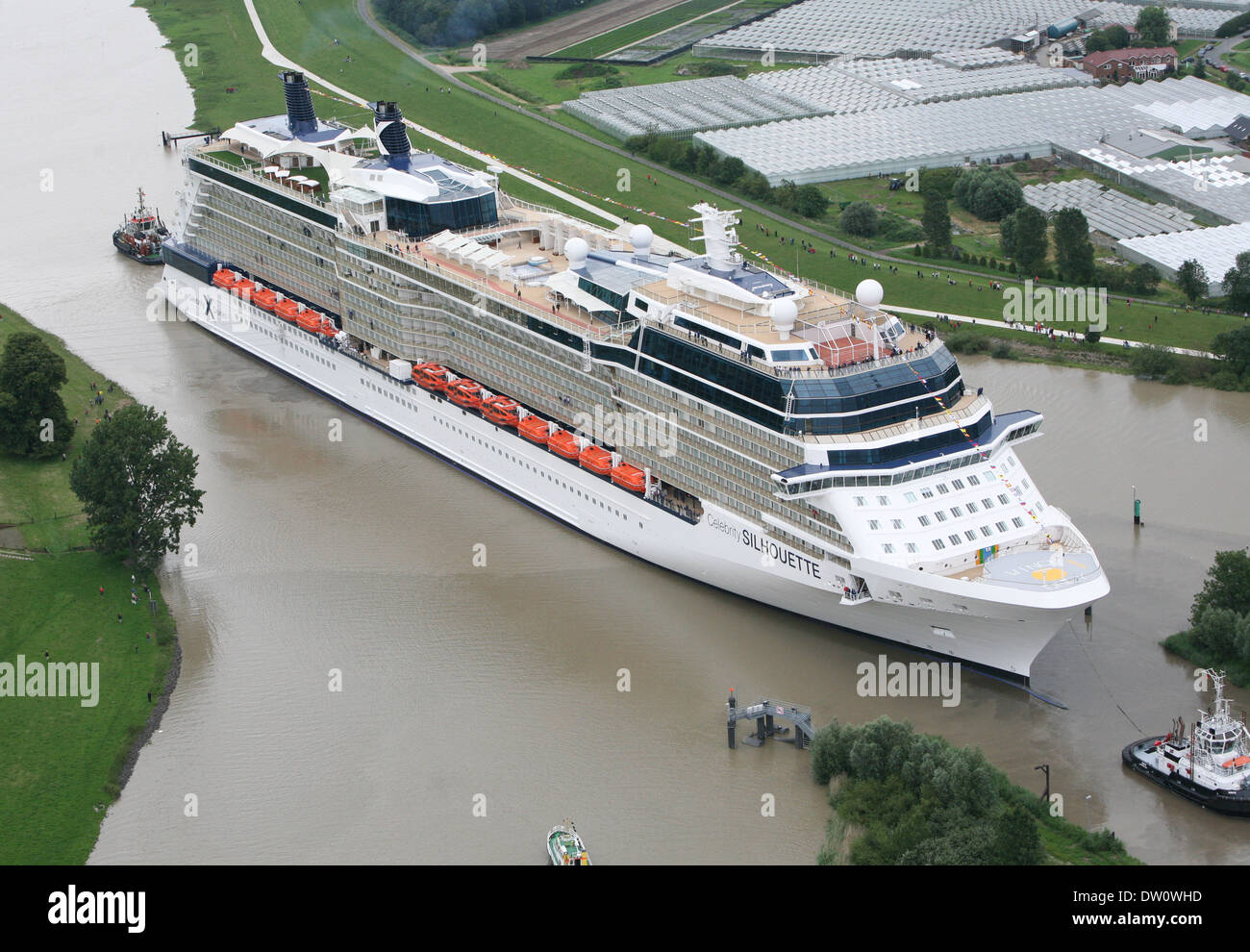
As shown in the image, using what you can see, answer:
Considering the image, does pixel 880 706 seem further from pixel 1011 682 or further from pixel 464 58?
pixel 464 58

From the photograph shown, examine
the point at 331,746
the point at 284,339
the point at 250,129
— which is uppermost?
the point at 250,129

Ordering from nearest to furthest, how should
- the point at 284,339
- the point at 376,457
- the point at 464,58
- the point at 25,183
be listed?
the point at 376,457
the point at 284,339
the point at 25,183
the point at 464,58

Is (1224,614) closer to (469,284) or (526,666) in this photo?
(526,666)

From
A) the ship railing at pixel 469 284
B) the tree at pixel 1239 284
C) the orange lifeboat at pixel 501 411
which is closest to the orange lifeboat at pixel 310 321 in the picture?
the ship railing at pixel 469 284

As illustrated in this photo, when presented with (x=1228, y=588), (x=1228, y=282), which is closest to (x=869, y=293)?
(x=1228, y=588)

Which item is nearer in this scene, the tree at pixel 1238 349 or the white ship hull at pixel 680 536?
the white ship hull at pixel 680 536

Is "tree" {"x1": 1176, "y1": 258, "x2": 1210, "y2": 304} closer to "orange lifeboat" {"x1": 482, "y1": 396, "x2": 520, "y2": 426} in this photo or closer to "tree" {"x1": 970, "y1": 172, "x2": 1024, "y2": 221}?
"tree" {"x1": 970, "y1": 172, "x2": 1024, "y2": 221}

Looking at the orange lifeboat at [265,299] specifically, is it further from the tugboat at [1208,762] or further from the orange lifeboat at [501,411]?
the tugboat at [1208,762]

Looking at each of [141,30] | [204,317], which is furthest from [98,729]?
[141,30]
